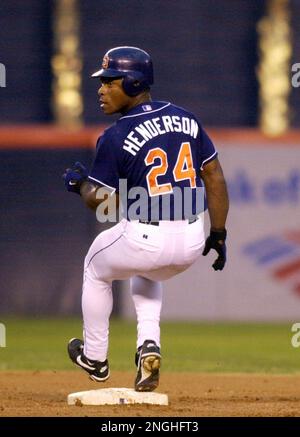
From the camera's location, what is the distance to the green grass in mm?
10203

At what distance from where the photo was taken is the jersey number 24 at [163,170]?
6859 mm

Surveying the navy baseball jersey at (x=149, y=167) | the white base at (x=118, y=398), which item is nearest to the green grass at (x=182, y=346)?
the white base at (x=118, y=398)

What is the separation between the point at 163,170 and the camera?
22.6 ft

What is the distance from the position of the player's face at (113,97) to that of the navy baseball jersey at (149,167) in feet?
0.42

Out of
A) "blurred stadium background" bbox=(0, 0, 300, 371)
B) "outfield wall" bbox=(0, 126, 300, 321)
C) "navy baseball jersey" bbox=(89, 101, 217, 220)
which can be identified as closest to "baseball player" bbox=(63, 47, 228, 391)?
"navy baseball jersey" bbox=(89, 101, 217, 220)

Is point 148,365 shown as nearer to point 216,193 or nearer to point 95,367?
point 95,367

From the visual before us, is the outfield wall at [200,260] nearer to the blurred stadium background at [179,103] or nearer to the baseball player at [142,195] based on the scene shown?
the blurred stadium background at [179,103]

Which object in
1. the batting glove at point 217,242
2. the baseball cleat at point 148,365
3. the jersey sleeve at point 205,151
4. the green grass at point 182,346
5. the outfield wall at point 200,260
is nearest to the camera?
the baseball cleat at point 148,365

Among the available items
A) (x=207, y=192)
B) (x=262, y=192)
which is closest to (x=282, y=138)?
(x=262, y=192)

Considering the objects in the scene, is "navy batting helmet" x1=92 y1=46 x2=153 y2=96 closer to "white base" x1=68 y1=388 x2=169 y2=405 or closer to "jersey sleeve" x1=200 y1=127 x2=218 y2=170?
"jersey sleeve" x1=200 y1=127 x2=218 y2=170

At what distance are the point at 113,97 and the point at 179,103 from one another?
7.75 metres

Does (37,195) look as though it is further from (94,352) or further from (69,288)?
(94,352)

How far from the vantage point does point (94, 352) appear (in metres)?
7.11

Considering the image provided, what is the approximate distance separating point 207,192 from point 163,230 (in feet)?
1.33
